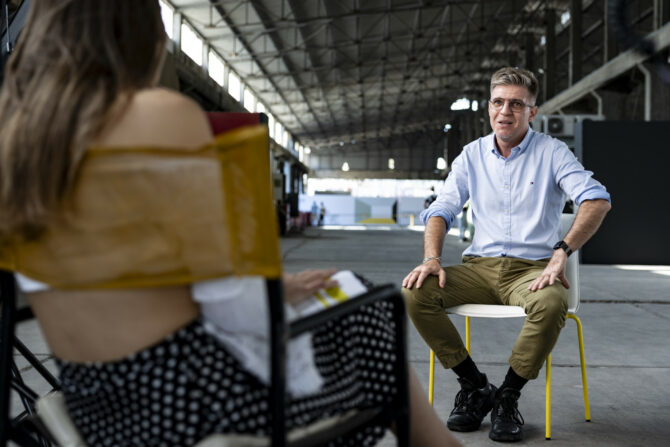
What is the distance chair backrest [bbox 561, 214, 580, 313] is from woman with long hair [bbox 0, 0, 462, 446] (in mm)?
1648

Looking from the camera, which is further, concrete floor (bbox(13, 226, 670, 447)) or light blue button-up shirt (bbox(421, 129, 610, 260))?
light blue button-up shirt (bbox(421, 129, 610, 260))

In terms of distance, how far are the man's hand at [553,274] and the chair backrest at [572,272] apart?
0.17 meters

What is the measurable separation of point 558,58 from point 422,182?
2119 centimetres

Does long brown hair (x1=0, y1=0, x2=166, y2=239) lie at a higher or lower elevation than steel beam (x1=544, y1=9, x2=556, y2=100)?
lower

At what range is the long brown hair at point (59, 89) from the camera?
0.81 meters

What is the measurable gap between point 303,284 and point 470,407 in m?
1.44

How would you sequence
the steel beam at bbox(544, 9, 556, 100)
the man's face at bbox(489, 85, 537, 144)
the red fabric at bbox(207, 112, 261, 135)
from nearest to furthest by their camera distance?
the red fabric at bbox(207, 112, 261, 135), the man's face at bbox(489, 85, 537, 144), the steel beam at bbox(544, 9, 556, 100)

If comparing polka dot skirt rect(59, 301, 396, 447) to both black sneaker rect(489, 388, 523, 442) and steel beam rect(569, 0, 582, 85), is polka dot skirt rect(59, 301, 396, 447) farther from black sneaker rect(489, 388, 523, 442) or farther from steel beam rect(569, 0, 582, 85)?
steel beam rect(569, 0, 582, 85)

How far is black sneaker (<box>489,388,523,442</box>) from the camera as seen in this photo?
210 cm

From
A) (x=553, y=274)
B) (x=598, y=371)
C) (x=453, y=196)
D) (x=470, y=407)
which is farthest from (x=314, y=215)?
(x=553, y=274)

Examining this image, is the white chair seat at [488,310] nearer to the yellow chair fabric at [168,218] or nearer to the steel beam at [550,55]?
the yellow chair fabric at [168,218]

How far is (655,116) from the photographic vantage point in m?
11.3

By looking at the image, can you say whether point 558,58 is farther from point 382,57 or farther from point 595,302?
point 595,302

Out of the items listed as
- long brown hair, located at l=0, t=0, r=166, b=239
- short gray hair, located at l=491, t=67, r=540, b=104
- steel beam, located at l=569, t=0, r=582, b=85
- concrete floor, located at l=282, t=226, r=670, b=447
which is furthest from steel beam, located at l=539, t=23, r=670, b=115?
long brown hair, located at l=0, t=0, r=166, b=239
